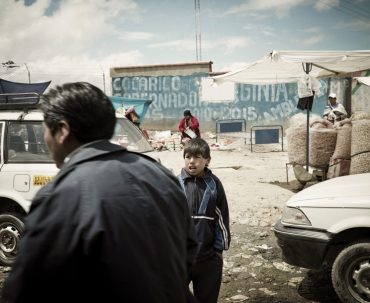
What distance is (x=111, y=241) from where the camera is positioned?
1.13 meters

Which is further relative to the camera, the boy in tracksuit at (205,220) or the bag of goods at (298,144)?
the bag of goods at (298,144)

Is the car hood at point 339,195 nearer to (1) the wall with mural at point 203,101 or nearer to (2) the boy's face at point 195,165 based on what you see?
(2) the boy's face at point 195,165

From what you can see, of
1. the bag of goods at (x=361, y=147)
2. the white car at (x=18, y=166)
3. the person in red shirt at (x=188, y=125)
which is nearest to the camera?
the white car at (x=18, y=166)

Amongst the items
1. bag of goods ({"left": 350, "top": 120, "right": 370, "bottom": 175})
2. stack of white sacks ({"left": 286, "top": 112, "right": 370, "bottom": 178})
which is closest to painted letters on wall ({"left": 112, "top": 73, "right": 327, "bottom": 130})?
stack of white sacks ({"left": 286, "top": 112, "right": 370, "bottom": 178})

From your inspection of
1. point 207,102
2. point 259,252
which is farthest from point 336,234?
point 207,102

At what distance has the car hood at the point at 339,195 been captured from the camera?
329 centimetres

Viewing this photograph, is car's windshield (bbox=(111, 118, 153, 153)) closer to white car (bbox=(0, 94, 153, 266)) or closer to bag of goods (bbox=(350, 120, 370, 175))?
white car (bbox=(0, 94, 153, 266))

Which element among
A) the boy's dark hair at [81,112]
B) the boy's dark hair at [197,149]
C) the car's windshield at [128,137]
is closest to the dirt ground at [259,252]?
the car's windshield at [128,137]

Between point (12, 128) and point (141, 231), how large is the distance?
4207 mm

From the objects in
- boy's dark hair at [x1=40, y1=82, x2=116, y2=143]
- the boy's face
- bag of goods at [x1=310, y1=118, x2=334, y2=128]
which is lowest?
the boy's face

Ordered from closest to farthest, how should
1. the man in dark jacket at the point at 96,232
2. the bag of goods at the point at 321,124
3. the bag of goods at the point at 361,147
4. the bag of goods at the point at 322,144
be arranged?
the man in dark jacket at the point at 96,232 < the bag of goods at the point at 361,147 < the bag of goods at the point at 322,144 < the bag of goods at the point at 321,124

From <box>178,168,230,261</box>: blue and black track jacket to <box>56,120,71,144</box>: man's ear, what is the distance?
1.52 meters

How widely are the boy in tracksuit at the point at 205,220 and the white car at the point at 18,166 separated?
2.26 meters

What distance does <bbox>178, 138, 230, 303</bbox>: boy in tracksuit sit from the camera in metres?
2.69
